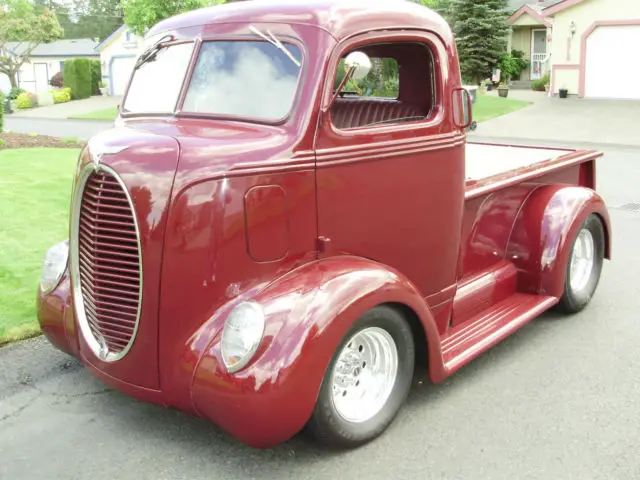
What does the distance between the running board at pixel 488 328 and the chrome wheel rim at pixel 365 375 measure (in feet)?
1.28

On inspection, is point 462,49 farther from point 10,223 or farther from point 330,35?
point 330,35

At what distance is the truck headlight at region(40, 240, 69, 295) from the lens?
4.02 meters

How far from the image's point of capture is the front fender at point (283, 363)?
2.97 meters

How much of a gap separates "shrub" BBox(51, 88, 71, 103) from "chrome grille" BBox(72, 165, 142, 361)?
3782 cm

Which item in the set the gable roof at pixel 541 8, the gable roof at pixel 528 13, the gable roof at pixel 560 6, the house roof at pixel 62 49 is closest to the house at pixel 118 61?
the house roof at pixel 62 49

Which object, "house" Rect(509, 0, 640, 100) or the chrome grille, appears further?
"house" Rect(509, 0, 640, 100)

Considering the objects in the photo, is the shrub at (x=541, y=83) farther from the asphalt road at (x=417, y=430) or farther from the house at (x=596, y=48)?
the asphalt road at (x=417, y=430)

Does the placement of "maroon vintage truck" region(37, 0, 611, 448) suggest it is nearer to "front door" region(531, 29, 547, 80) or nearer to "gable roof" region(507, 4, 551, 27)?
"gable roof" region(507, 4, 551, 27)

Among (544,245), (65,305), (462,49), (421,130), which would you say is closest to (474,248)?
(544,245)

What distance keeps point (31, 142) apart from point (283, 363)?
13635 mm

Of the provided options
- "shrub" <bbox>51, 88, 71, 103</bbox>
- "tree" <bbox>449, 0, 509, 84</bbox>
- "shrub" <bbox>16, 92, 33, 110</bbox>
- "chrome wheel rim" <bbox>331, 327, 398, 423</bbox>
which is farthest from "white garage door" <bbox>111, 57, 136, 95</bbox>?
"chrome wheel rim" <bbox>331, 327, 398, 423</bbox>

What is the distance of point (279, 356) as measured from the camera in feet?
9.81

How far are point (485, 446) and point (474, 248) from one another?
1.58 m

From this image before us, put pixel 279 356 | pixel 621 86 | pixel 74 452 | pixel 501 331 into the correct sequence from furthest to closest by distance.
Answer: pixel 621 86
pixel 501 331
pixel 74 452
pixel 279 356
